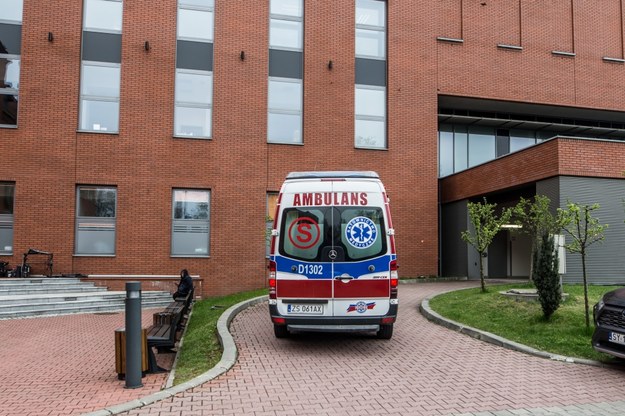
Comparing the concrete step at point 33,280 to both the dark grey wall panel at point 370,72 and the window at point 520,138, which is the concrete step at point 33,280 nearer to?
the dark grey wall panel at point 370,72

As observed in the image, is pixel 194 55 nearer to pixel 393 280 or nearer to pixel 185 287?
pixel 185 287

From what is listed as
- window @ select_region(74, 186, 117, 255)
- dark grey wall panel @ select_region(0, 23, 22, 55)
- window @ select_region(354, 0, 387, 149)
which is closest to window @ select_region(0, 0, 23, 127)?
dark grey wall panel @ select_region(0, 23, 22, 55)

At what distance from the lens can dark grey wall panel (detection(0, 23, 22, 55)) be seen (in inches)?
638

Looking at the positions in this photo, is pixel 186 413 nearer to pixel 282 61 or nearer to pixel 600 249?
pixel 600 249

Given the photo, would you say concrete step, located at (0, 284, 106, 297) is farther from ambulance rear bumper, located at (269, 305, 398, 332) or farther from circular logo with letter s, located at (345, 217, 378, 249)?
circular logo with letter s, located at (345, 217, 378, 249)

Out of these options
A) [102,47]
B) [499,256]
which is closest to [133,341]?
[102,47]

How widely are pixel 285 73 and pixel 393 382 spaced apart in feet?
44.4

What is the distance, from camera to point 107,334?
33.8ft

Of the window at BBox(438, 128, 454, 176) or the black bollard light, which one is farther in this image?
the window at BBox(438, 128, 454, 176)

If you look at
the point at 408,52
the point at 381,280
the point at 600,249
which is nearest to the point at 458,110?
the point at 408,52

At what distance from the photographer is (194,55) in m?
17.1

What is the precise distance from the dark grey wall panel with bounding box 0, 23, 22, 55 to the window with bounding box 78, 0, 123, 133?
1949 millimetres

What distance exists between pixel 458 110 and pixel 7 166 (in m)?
16.4

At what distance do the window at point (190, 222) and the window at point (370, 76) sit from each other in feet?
18.7
